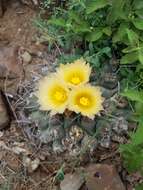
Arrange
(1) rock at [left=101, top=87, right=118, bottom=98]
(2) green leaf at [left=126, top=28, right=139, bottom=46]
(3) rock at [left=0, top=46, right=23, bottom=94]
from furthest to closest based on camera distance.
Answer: (3) rock at [left=0, top=46, right=23, bottom=94] → (1) rock at [left=101, top=87, right=118, bottom=98] → (2) green leaf at [left=126, top=28, right=139, bottom=46]

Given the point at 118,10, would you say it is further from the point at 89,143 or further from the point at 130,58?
the point at 89,143

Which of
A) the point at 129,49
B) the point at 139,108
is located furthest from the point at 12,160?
the point at 129,49

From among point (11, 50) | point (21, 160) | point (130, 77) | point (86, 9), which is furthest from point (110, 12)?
point (21, 160)

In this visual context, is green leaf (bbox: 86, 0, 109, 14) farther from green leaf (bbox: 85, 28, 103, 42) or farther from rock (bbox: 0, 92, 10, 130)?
rock (bbox: 0, 92, 10, 130)

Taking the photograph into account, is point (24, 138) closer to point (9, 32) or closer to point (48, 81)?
point (48, 81)

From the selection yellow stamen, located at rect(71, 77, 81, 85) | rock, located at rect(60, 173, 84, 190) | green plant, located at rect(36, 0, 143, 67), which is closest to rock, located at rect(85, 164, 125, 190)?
rock, located at rect(60, 173, 84, 190)
